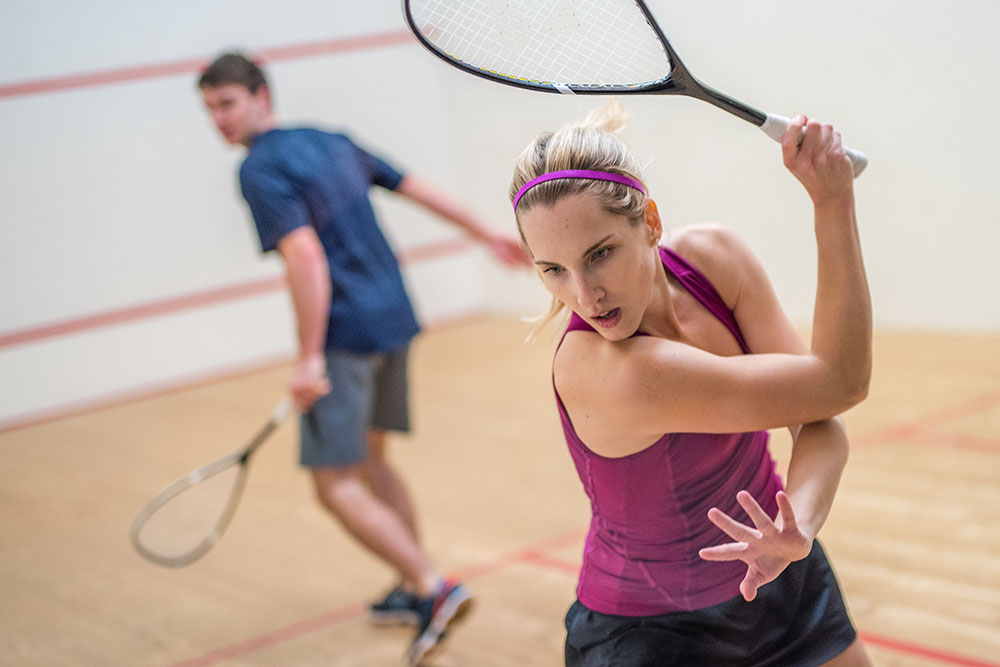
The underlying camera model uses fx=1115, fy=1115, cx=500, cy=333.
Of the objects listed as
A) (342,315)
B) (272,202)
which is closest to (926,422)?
(342,315)

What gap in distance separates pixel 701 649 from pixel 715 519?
282 mm

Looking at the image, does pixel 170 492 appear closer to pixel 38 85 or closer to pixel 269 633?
pixel 269 633

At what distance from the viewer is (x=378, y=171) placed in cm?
267

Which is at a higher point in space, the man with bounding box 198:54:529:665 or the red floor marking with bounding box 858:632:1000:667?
the man with bounding box 198:54:529:665

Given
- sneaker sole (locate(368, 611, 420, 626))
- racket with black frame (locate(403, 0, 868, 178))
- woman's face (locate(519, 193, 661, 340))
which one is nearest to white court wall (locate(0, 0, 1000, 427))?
sneaker sole (locate(368, 611, 420, 626))

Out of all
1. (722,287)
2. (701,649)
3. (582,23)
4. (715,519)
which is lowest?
(701,649)

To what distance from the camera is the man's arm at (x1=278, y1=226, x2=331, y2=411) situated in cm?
237

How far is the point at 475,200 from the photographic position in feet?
22.4

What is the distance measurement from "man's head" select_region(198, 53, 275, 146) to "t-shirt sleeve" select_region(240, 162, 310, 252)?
0.42ft

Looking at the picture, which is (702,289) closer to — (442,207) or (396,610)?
(442,207)

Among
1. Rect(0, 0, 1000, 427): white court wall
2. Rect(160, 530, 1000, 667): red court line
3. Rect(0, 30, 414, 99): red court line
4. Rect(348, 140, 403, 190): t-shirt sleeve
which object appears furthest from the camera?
Rect(0, 30, 414, 99): red court line

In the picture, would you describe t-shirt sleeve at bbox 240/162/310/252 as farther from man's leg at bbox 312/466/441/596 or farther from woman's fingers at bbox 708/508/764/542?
woman's fingers at bbox 708/508/764/542

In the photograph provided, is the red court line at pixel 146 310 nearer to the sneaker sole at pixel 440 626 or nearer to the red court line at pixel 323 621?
A: the red court line at pixel 323 621

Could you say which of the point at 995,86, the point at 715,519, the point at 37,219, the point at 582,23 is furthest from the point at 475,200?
the point at 715,519
